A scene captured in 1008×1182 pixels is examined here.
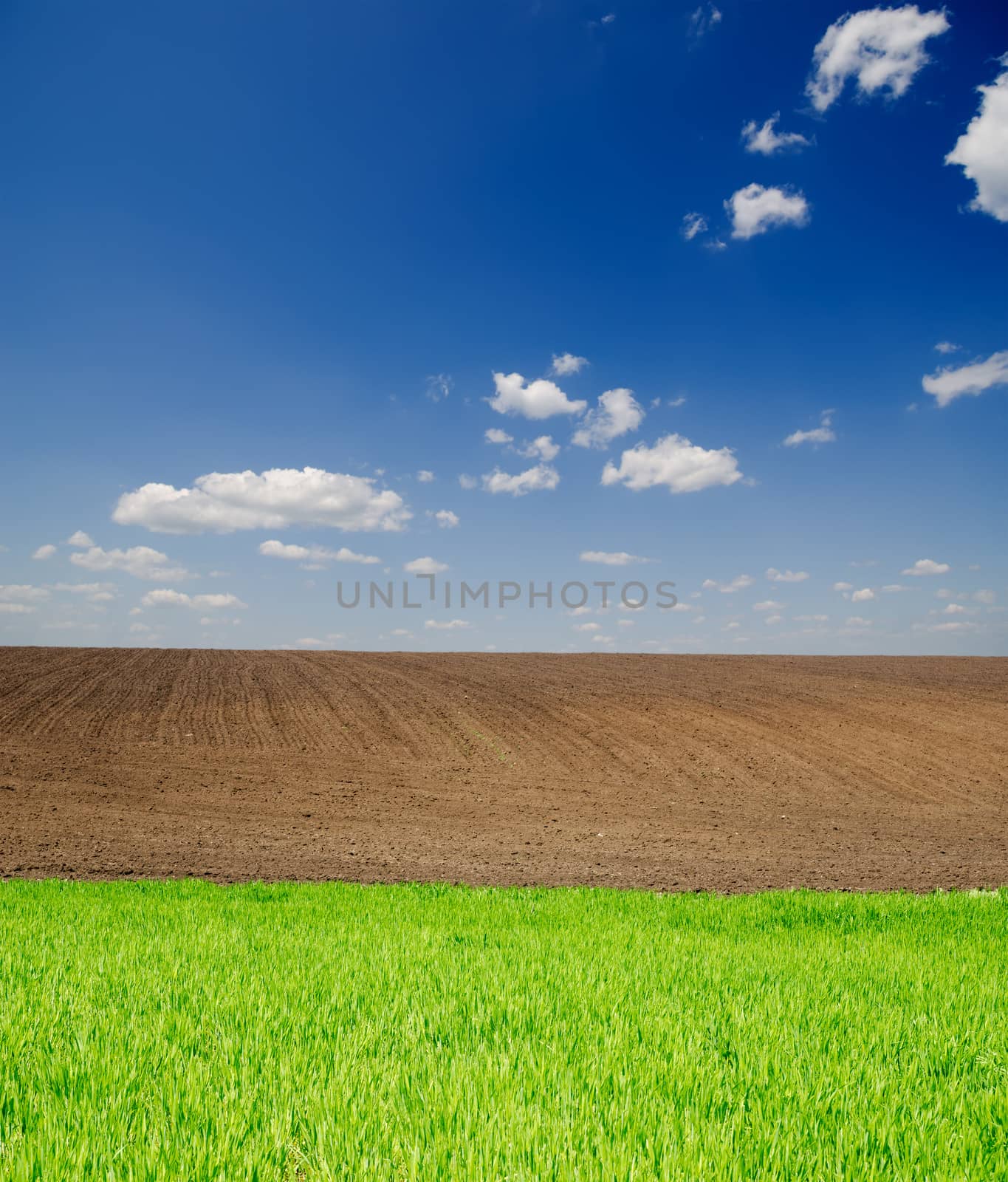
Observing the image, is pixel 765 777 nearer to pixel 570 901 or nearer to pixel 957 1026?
pixel 570 901

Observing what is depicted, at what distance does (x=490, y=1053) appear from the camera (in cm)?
377

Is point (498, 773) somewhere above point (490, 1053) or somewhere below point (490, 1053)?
below

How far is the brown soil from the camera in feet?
43.1

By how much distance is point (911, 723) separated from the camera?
28.5 meters

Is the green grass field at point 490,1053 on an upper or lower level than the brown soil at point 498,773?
upper

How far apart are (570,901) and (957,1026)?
498 cm

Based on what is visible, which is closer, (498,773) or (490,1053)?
(490,1053)

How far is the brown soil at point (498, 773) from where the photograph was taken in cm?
1315

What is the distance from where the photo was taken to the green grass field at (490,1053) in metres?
2.88

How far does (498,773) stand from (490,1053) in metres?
18.2

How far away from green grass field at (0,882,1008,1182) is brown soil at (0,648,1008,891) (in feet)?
18.7

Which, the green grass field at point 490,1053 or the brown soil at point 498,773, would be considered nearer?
the green grass field at point 490,1053

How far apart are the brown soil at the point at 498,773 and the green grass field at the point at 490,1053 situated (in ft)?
18.7

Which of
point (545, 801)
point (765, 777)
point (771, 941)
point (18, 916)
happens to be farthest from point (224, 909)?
point (765, 777)
